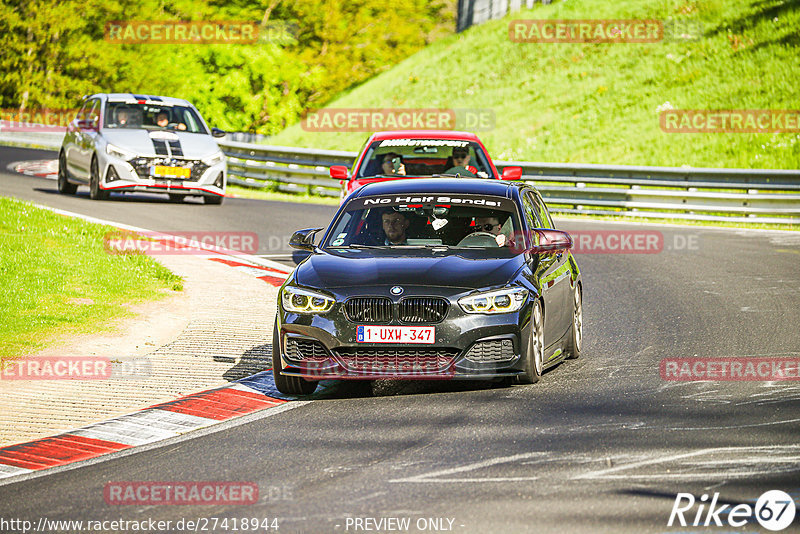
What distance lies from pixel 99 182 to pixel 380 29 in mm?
58372

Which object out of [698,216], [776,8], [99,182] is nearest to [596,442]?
[99,182]

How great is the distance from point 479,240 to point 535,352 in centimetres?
124

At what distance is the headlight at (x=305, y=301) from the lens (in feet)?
28.9

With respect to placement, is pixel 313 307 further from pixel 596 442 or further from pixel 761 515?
pixel 761 515

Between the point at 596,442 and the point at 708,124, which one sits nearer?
the point at 596,442

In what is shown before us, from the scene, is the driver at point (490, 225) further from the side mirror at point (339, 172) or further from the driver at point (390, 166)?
the side mirror at point (339, 172)

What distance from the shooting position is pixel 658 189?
2669 cm

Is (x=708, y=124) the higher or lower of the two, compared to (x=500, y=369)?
higher

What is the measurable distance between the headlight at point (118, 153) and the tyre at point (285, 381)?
46.3 ft

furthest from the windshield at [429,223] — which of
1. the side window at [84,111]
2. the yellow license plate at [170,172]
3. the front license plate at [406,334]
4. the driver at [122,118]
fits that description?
the side window at [84,111]

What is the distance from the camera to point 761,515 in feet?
18.8

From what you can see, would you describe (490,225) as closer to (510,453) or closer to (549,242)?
(549,242)

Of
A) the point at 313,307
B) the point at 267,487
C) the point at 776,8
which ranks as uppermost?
the point at 776,8

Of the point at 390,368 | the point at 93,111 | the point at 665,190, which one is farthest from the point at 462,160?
the point at 665,190
